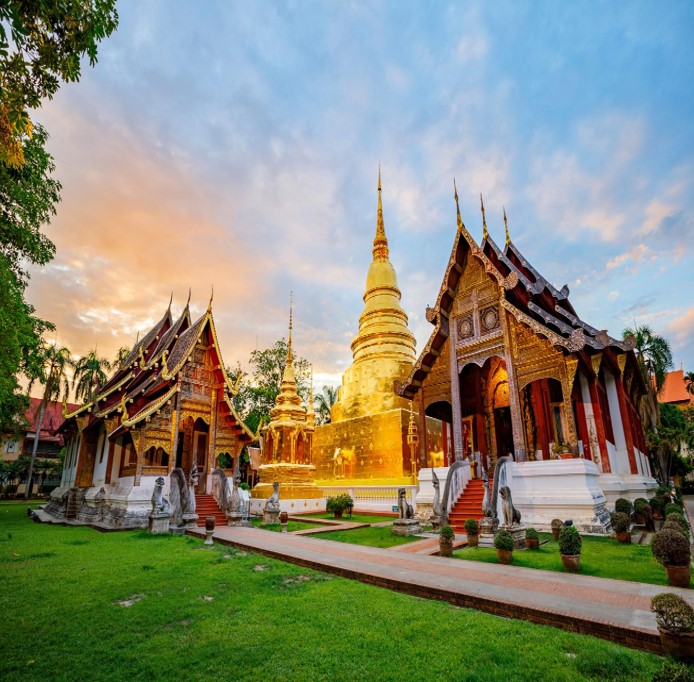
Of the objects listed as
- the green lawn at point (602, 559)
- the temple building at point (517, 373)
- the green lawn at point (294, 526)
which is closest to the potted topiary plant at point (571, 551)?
the green lawn at point (602, 559)

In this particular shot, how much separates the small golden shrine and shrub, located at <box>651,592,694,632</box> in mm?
16873

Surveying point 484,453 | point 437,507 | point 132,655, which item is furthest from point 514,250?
point 132,655

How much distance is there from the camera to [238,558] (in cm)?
812

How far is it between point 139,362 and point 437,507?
41.6ft

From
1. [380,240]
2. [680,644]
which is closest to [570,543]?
[680,644]

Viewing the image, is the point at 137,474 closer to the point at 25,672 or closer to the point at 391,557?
the point at 391,557

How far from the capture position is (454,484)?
478 inches

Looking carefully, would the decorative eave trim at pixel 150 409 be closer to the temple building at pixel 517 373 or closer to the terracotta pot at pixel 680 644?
the temple building at pixel 517 373

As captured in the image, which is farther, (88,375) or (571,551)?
(88,375)

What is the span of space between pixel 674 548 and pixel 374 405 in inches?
735

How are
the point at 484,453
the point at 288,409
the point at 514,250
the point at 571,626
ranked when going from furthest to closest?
the point at 288,409 < the point at 514,250 < the point at 484,453 < the point at 571,626

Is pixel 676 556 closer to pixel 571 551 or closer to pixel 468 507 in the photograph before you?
pixel 571 551

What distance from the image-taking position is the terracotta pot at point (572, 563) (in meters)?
6.37

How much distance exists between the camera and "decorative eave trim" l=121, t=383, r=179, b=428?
1330 cm
